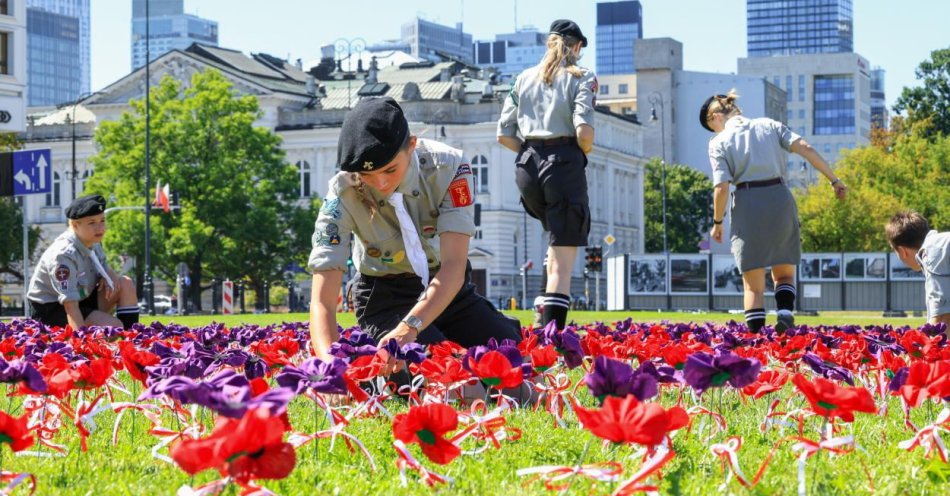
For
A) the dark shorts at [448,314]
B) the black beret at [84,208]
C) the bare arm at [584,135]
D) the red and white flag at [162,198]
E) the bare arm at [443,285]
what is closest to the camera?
the bare arm at [443,285]

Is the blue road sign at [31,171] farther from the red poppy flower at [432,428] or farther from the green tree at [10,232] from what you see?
the green tree at [10,232]

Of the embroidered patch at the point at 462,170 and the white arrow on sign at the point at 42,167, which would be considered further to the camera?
the white arrow on sign at the point at 42,167

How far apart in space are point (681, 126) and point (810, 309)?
340ft

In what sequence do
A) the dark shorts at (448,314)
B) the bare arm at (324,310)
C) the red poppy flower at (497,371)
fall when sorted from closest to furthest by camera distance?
the red poppy flower at (497,371) < the bare arm at (324,310) < the dark shorts at (448,314)

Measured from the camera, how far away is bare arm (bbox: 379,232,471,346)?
6141mm

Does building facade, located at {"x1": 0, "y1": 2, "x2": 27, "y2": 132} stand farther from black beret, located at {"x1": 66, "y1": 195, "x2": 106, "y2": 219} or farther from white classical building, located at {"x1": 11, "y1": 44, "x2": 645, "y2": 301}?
black beret, located at {"x1": 66, "y1": 195, "x2": 106, "y2": 219}

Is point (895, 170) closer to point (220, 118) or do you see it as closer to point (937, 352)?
A: point (220, 118)

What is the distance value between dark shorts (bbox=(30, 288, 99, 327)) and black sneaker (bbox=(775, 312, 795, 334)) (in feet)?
15.7

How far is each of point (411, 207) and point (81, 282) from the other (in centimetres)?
486

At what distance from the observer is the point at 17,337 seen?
8406 mm

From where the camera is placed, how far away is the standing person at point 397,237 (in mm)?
6012

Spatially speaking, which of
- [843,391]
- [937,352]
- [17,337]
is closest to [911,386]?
[843,391]

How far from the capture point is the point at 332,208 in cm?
684

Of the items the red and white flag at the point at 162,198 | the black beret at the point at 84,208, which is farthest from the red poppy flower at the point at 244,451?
the red and white flag at the point at 162,198
